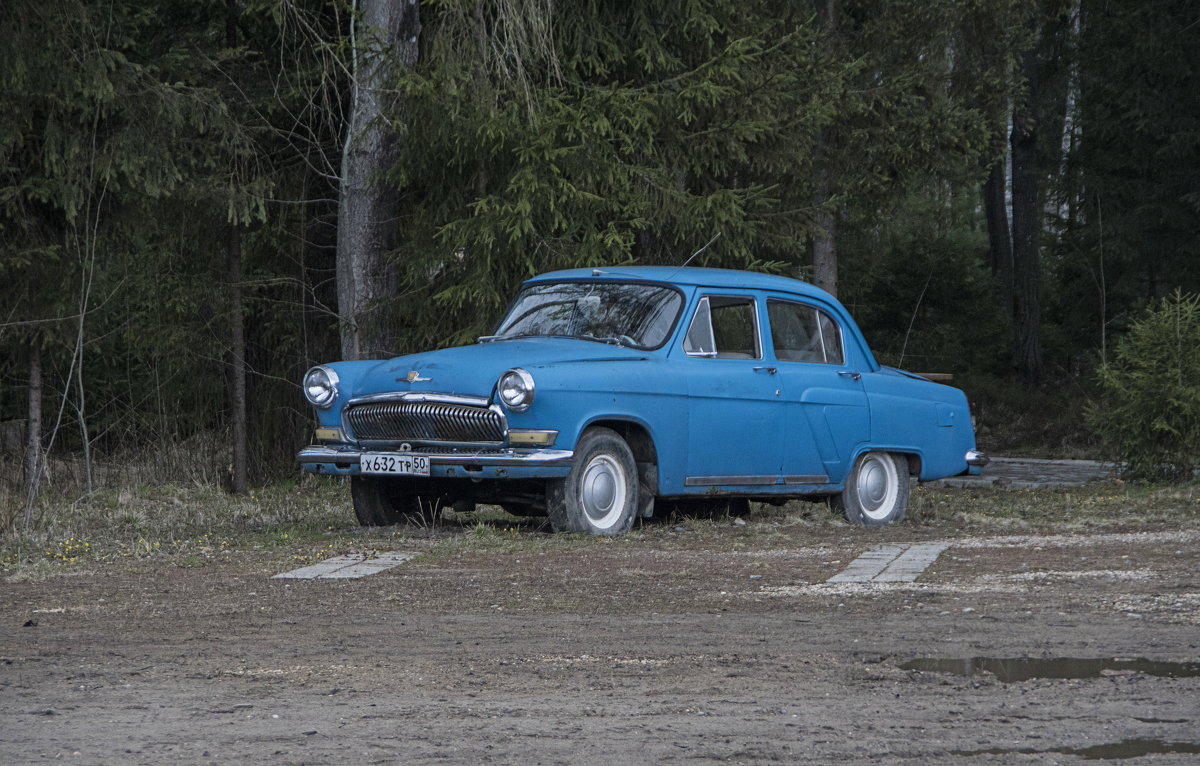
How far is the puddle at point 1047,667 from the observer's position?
4.89 m

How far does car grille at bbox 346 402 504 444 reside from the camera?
935cm

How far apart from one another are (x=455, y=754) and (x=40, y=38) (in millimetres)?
10770

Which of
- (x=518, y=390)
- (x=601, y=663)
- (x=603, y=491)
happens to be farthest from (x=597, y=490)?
(x=601, y=663)

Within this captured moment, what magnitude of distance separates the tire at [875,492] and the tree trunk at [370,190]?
5.88 metres

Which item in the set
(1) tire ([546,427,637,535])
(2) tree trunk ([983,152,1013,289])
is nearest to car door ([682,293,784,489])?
(1) tire ([546,427,637,535])

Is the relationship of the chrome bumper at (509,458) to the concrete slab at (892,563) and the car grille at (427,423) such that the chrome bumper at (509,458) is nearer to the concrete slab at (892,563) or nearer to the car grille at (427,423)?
the car grille at (427,423)

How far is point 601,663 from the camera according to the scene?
17.2ft

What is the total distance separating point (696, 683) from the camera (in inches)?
192

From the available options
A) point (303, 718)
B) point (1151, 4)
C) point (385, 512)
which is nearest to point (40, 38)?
point (385, 512)

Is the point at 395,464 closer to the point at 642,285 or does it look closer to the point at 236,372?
the point at 642,285

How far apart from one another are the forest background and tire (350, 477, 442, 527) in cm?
271

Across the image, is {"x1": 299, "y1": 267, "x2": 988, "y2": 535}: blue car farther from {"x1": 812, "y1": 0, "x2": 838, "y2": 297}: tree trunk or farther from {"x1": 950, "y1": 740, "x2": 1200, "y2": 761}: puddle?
{"x1": 812, "y1": 0, "x2": 838, "y2": 297}: tree trunk

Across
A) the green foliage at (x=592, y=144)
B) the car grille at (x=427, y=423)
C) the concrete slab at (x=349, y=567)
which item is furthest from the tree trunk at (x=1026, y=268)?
the concrete slab at (x=349, y=567)

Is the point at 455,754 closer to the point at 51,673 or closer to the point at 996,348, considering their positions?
the point at 51,673
